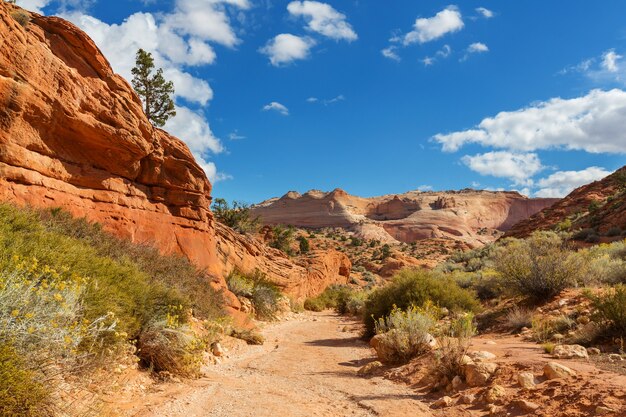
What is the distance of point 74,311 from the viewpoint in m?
4.14

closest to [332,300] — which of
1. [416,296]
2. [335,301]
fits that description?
[335,301]

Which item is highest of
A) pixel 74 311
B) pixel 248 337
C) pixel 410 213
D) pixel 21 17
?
pixel 410 213

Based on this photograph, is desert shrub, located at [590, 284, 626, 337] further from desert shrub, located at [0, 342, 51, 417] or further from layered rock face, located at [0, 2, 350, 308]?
layered rock face, located at [0, 2, 350, 308]

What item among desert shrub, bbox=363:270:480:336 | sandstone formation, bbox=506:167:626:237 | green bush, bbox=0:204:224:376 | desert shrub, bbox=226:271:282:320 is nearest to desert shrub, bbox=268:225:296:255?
desert shrub, bbox=226:271:282:320

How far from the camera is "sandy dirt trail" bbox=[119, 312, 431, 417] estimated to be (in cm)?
526

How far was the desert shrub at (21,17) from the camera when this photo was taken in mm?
11836

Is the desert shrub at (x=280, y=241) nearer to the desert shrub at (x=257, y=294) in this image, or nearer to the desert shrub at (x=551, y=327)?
the desert shrub at (x=257, y=294)

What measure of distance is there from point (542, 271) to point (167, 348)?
10378 millimetres

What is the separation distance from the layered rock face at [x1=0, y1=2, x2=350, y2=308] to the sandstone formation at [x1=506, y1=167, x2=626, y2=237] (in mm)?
26838

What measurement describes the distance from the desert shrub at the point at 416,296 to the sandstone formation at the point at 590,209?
64.9ft

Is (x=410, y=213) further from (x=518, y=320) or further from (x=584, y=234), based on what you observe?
(x=518, y=320)

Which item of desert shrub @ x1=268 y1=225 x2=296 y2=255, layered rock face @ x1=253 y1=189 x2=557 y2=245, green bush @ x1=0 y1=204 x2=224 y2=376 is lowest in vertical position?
green bush @ x1=0 y1=204 x2=224 y2=376

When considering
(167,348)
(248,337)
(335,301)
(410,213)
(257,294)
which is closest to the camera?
(167,348)

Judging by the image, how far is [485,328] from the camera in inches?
446
